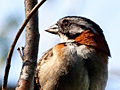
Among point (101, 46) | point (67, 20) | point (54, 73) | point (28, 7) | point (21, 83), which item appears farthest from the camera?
point (67, 20)

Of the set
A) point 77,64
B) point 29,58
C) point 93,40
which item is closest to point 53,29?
point 93,40

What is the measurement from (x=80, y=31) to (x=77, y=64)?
83cm

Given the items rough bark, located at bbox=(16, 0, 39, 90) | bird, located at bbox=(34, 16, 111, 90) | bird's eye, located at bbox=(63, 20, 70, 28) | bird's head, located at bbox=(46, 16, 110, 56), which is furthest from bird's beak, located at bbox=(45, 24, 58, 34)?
rough bark, located at bbox=(16, 0, 39, 90)

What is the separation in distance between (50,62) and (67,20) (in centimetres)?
108

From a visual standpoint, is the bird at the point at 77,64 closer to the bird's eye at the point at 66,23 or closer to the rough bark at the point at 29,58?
the bird's eye at the point at 66,23

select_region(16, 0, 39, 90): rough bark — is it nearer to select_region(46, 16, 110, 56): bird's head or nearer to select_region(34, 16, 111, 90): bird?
select_region(34, 16, 111, 90): bird

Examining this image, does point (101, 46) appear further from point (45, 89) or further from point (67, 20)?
point (45, 89)

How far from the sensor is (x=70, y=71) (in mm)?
4551

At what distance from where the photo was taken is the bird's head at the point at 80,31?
5008 millimetres

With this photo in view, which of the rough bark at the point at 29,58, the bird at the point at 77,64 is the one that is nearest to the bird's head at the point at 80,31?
the bird at the point at 77,64

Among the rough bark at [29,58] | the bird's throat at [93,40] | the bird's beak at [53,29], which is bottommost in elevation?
the rough bark at [29,58]

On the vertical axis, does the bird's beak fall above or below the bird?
above

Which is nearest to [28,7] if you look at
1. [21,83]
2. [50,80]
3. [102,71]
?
[21,83]

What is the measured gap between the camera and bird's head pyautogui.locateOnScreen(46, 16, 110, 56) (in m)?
5.01
